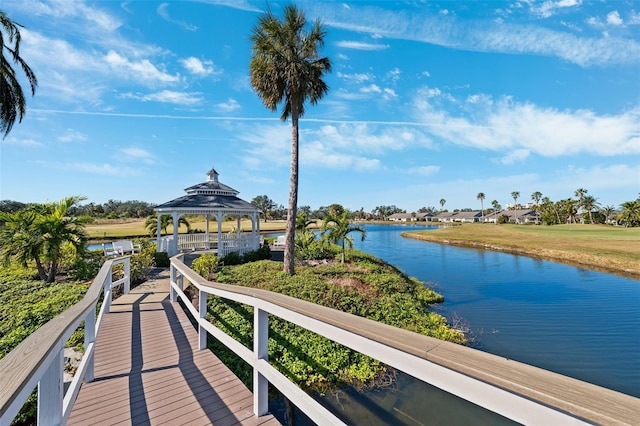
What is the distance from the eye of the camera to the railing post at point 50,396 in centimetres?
186

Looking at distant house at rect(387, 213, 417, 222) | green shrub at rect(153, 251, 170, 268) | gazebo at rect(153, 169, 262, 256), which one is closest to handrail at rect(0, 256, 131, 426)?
green shrub at rect(153, 251, 170, 268)

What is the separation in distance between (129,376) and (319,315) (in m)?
3.21

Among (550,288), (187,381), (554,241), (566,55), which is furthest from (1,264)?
(554,241)

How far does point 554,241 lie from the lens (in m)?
31.6

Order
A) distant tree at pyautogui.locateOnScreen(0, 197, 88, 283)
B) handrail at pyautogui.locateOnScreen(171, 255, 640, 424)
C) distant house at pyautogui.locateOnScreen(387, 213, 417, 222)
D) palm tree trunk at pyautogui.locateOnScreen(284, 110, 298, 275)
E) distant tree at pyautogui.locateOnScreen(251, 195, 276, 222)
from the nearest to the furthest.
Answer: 1. handrail at pyautogui.locateOnScreen(171, 255, 640, 424)
2. distant tree at pyautogui.locateOnScreen(0, 197, 88, 283)
3. palm tree trunk at pyautogui.locateOnScreen(284, 110, 298, 275)
4. distant tree at pyautogui.locateOnScreen(251, 195, 276, 222)
5. distant house at pyautogui.locateOnScreen(387, 213, 417, 222)

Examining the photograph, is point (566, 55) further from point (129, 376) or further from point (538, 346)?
point (129, 376)

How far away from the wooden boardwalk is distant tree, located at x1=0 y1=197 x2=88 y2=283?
535cm

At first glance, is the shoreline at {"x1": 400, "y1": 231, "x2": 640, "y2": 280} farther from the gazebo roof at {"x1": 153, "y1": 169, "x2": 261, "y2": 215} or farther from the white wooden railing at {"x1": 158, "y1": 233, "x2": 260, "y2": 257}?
the gazebo roof at {"x1": 153, "y1": 169, "x2": 261, "y2": 215}

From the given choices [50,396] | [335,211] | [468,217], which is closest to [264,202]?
[468,217]

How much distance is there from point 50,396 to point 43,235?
951 centimetres

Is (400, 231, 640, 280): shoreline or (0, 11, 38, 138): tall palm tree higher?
(0, 11, 38, 138): tall palm tree

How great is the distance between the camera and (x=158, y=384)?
358cm

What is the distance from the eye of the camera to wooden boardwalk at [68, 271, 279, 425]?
Result: 2967 millimetres

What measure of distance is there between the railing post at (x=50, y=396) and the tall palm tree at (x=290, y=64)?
947cm
